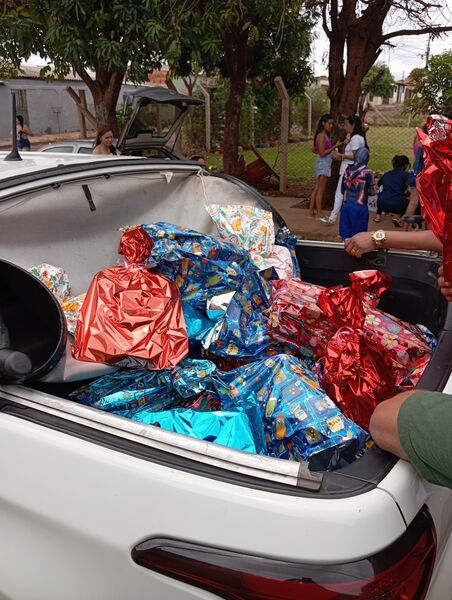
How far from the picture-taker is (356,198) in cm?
654

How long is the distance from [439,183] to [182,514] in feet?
3.87

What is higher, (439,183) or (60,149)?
(60,149)

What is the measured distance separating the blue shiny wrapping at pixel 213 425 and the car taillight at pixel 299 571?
37 cm

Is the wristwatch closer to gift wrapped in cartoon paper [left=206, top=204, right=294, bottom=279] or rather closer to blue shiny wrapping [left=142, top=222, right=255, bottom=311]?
gift wrapped in cartoon paper [left=206, top=204, right=294, bottom=279]

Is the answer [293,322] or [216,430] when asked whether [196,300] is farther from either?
[216,430]

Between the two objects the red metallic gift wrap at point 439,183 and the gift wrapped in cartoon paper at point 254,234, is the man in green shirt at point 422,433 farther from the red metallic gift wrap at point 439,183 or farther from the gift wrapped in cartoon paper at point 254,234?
the gift wrapped in cartoon paper at point 254,234

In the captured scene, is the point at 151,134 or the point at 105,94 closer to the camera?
the point at 151,134

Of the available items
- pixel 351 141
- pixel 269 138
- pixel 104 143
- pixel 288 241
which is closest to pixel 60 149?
pixel 104 143

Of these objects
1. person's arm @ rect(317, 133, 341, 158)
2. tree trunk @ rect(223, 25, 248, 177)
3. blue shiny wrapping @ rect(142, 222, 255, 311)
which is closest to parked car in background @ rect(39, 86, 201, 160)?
blue shiny wrapping @ rect(142, 222, 255, 311)

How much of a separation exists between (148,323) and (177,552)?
900 millimetres

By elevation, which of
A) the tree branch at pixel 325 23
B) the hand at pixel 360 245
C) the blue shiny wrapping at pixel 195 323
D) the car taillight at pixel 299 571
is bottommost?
the car taillight at pixel 299 571

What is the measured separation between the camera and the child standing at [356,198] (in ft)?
21.4

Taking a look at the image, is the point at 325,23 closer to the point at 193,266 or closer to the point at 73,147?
the point at 73,147

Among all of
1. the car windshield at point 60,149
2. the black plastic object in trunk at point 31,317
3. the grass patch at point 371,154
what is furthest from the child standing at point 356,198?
the grass patch at point 371,154
